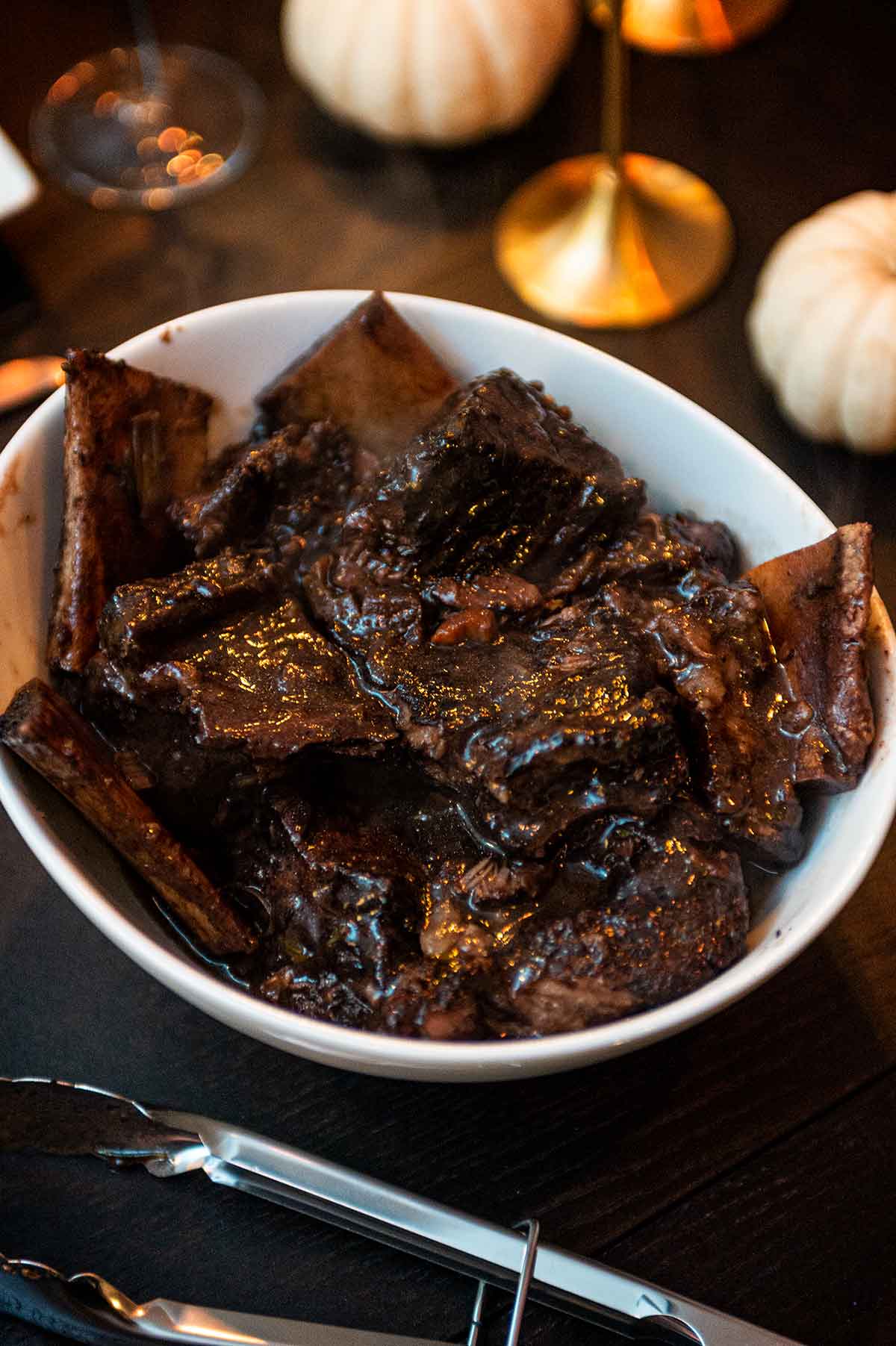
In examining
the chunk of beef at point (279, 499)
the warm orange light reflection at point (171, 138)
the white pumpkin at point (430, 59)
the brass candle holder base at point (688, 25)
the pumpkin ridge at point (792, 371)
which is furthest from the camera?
the brass candle holder base at point (688, 25)

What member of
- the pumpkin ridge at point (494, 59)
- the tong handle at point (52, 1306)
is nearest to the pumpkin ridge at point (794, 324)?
the pumpkin ridge at point (494, 59)

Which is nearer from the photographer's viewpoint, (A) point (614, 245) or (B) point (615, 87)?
(B) point (615, 87)

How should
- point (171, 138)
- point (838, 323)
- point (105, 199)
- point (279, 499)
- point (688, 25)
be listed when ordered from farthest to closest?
point (688, 25)
point (171, 138)
point (105, 199)
point (838, 323)
point (279, 499)

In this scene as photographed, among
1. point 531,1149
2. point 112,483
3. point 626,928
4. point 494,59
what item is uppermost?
point 494,59

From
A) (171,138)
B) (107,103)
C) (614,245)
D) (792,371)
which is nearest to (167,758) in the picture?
(792,371)

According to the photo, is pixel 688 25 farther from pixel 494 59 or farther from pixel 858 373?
pixel 858 373

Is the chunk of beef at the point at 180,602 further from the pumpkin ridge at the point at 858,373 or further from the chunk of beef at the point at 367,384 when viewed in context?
the pumpkin ridge at the point at 858,373

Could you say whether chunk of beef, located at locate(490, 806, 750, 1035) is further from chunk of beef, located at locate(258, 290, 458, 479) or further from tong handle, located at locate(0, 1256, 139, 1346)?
chunk of beef, located at locate(258, 290, 458, 479)

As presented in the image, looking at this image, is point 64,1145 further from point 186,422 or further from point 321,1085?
point 186,422

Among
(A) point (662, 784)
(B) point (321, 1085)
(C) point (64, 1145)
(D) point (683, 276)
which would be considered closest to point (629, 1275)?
(B) point (321, 1085)
